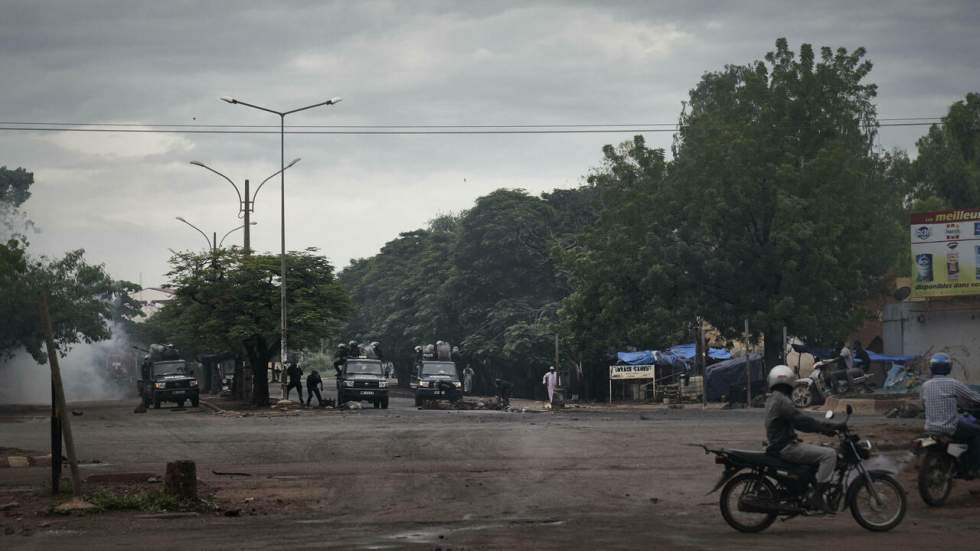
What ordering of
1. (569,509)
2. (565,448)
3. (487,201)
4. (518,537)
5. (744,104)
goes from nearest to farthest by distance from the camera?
(518,537) → (569,509) → (565,448) → (744,104) → (487,201)

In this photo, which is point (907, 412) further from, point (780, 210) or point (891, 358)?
point (891, 358)

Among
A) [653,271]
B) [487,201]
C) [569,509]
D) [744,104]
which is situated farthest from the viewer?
[487,201]

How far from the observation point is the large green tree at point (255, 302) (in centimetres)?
5234

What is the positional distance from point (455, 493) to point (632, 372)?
44180 mm

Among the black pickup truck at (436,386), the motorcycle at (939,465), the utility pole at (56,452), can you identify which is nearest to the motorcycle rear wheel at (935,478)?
the motorcycle at (939,465)

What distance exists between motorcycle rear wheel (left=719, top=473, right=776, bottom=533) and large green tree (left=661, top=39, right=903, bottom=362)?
36.7 meters

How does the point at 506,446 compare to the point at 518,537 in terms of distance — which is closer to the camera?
the point at 518,537

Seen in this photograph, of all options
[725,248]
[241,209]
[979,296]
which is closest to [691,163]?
[725,248]

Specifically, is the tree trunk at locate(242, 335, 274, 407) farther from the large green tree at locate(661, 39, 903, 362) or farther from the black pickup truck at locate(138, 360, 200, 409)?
the large green tree at locate(661, 39, 903, 362)

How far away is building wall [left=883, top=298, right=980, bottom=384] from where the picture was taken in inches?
2090

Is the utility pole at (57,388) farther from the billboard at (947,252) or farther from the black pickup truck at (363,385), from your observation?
the billboard at (947,252)

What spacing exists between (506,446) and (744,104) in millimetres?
34265

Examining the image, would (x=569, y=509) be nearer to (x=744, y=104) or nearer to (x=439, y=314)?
(x=744, y=104)

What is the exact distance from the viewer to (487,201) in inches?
3142
